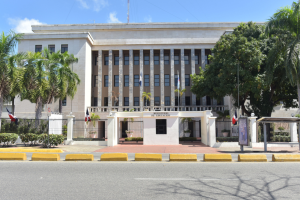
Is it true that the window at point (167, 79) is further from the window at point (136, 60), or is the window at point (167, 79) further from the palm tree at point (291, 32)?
the palm tree at point (291, 32)

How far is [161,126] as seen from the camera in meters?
23.1

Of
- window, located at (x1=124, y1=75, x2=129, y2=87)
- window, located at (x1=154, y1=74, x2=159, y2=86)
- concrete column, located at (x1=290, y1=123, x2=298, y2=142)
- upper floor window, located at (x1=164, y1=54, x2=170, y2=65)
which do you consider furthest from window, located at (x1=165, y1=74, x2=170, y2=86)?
concrete column, located at (x1=290, y1=123, x2=298, y2=142)

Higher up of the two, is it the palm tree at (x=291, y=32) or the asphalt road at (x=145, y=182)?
the palm tree at (x=291, y=32)

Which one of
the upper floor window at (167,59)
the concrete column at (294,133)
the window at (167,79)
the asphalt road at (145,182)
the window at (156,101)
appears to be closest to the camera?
the asphalt road at (145,182)

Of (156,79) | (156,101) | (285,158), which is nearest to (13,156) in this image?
(285,158)

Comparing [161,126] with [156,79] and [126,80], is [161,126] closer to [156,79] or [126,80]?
[156,79]

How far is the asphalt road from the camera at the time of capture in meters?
6.10

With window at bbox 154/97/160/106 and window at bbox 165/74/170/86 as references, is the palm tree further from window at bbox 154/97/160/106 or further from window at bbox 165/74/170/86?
window at bbox 154/97/160/106

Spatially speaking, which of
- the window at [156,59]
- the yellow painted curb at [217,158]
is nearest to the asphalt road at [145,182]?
the yellow painted curb at [217,158]

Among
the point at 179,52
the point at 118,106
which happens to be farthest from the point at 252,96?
the point at 118,106

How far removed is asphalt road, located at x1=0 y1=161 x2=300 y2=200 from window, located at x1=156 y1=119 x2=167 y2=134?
42.4 ft

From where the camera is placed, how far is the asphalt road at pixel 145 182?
240 inches

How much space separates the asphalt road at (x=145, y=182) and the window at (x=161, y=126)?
12928 millimetres

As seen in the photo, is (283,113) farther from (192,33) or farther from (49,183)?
(49,183)
